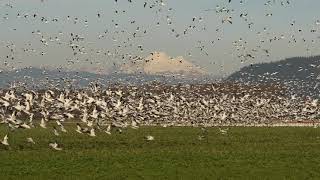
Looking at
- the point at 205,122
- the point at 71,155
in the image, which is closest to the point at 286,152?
the point at 71,155

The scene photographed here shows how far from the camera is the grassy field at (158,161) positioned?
4784cm

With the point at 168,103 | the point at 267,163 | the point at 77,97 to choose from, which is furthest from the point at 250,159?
the point at 168,103

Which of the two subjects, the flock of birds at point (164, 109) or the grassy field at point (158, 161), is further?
the flock of birds at point (164, 109)

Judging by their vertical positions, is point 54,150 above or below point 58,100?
below

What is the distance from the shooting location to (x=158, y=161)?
5712 centimetres

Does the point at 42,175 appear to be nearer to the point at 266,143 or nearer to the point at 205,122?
the point at 266,143

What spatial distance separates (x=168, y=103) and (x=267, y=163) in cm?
5263

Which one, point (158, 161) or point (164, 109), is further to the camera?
point (164, 109)

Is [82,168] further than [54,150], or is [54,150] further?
[54,150]

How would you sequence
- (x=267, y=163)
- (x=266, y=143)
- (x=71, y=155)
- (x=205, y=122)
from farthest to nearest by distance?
1. (x=205, y=122)
2. (x=266, y=143)
3. (x=71, y=155)
4. (x=267, y=163)

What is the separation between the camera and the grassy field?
4784 cm

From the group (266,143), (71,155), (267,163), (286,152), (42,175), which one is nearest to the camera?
(42,175)

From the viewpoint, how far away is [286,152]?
219ft

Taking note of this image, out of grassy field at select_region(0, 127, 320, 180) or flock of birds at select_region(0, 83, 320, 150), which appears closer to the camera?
grassy field at select_region(0, 127, 320, 180)
